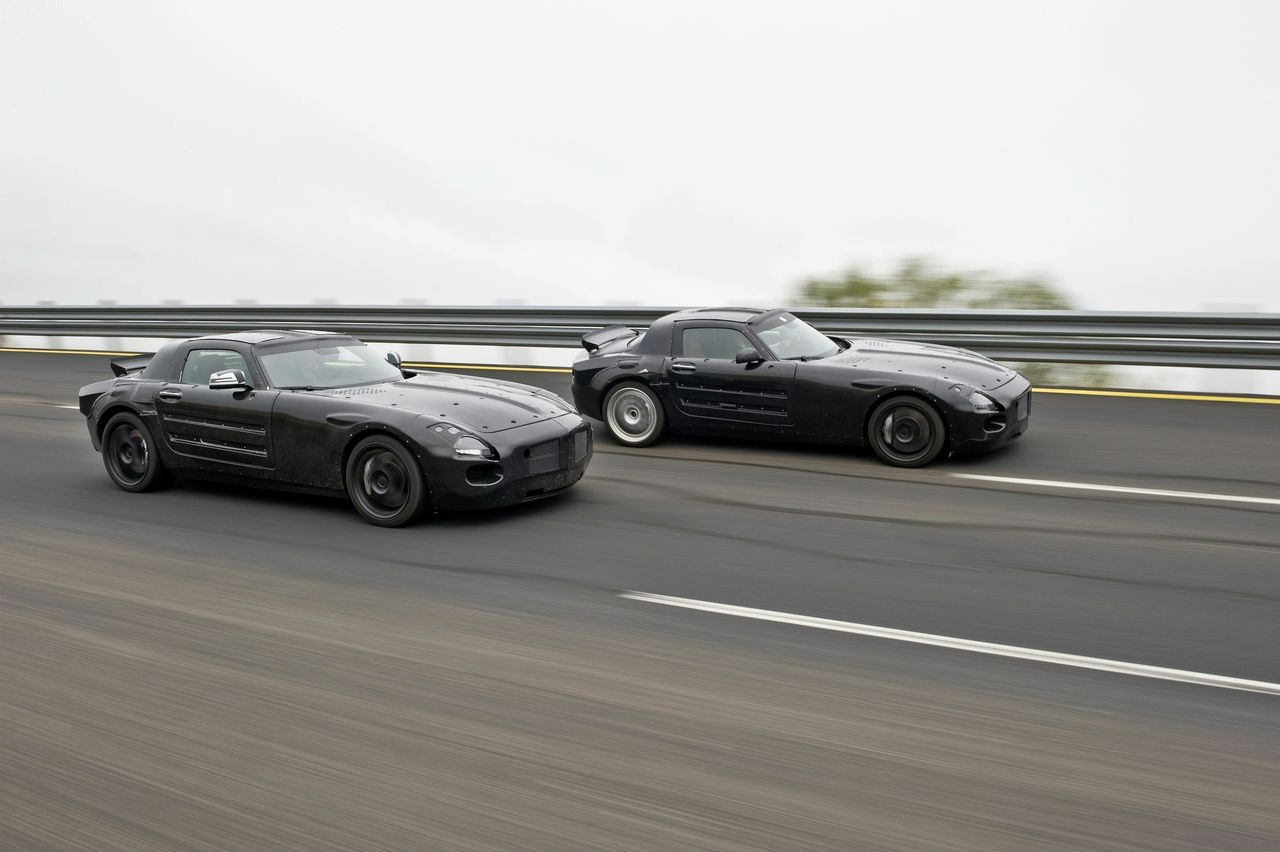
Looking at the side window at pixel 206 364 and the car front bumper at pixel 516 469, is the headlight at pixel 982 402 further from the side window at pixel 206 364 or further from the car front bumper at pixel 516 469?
the side window at pixel 206 364

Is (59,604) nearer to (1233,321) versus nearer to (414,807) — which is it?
(414,807)

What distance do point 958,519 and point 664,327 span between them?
364cm

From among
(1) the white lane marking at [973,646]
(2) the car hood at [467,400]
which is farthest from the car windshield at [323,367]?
(1) the white lane marking at [973,646]

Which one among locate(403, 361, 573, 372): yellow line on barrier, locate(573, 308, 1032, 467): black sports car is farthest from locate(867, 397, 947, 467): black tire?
locate(403, 361, 573, 372): yellow line on barrier

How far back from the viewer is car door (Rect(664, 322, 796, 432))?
953cm

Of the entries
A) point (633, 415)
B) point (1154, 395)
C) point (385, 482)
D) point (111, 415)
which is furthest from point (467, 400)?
point (1154, 395)

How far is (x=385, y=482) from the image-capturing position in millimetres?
7629

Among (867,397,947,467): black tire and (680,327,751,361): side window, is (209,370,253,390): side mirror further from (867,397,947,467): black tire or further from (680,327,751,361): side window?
(867,397,947,467): black tire

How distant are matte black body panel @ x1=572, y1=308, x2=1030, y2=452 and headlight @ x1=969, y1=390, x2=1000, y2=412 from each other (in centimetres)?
4

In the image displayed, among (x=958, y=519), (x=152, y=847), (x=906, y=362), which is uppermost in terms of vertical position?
(x=906, y=362)

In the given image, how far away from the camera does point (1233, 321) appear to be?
1166 cm

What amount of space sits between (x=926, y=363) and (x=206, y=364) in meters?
5.67

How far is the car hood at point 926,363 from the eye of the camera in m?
9.09

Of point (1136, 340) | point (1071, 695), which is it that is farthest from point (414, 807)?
point (1136, 340)
